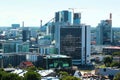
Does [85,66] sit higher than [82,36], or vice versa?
[82,36]

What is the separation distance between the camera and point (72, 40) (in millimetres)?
49188

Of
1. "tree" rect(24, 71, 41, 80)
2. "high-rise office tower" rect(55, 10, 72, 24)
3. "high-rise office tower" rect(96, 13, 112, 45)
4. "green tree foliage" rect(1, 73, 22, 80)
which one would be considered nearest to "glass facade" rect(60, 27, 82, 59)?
"tree" rect(24, 71, 41, 80)

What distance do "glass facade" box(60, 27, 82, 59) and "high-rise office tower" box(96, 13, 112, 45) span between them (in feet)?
86.0

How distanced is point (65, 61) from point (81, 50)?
268 inches

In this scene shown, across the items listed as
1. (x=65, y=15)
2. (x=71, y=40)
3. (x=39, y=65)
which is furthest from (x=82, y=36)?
(x=65, y=15)

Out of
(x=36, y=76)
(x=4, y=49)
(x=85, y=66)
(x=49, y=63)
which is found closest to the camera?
(x=36, y=76)

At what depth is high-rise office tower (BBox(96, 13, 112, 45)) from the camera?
247 ft

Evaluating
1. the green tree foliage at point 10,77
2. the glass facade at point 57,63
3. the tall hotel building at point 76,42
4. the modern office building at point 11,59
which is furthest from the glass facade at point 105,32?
the green tree foliage at point 10,77

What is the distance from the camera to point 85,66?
161 feet

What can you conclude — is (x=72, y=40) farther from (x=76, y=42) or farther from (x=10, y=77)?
(x=10, y=77)

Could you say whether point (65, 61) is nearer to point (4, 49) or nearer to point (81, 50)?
point (81, 50)

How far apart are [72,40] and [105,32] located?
26786 mm

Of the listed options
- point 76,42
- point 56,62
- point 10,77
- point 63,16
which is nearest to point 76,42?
point 76,42

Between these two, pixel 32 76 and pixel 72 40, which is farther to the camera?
pixel 72 40
